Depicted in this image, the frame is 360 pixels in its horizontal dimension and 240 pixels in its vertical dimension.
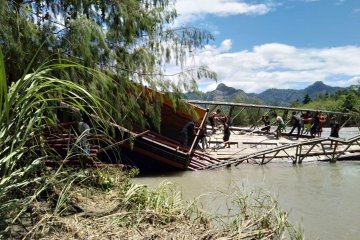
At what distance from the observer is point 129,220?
14.7 feet

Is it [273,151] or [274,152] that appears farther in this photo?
[274,152]

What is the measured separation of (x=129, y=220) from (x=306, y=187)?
8.14m

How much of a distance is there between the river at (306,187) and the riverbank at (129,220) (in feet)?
3.25

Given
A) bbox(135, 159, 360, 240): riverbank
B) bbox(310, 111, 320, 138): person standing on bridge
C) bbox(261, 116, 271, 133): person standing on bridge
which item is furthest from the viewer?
bbox(261, 116, 271, 133): person standing on bridge

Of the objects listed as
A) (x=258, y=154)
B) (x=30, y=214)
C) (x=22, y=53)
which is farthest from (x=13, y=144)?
(x=258, y=154)

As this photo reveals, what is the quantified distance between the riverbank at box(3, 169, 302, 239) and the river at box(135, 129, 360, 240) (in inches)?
39.0

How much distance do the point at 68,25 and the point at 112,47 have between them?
1.33 metres

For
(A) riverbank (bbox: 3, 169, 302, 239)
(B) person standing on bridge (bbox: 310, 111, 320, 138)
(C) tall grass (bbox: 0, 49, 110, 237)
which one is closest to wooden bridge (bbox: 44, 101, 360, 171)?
(B) person standing on bridge (bbox: 310, 111, 320, 138)

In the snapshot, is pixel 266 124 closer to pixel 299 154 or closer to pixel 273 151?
pixel 299 154

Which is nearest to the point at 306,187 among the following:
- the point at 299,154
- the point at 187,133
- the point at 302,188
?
the point at 302,188

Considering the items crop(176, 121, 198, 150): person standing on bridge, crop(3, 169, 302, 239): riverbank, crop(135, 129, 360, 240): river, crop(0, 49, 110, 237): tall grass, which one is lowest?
crop(135, 129, 360, 240): river

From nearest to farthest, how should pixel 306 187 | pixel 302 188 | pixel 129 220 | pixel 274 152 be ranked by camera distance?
pixel 129 220
pixel 302 188
pixel 306 187
pixel 274 152

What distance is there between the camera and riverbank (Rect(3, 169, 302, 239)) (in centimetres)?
406

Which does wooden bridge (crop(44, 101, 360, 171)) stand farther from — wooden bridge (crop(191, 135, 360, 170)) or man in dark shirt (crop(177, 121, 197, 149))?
man in dark shirt (crop(177, 121, 197, 149))
